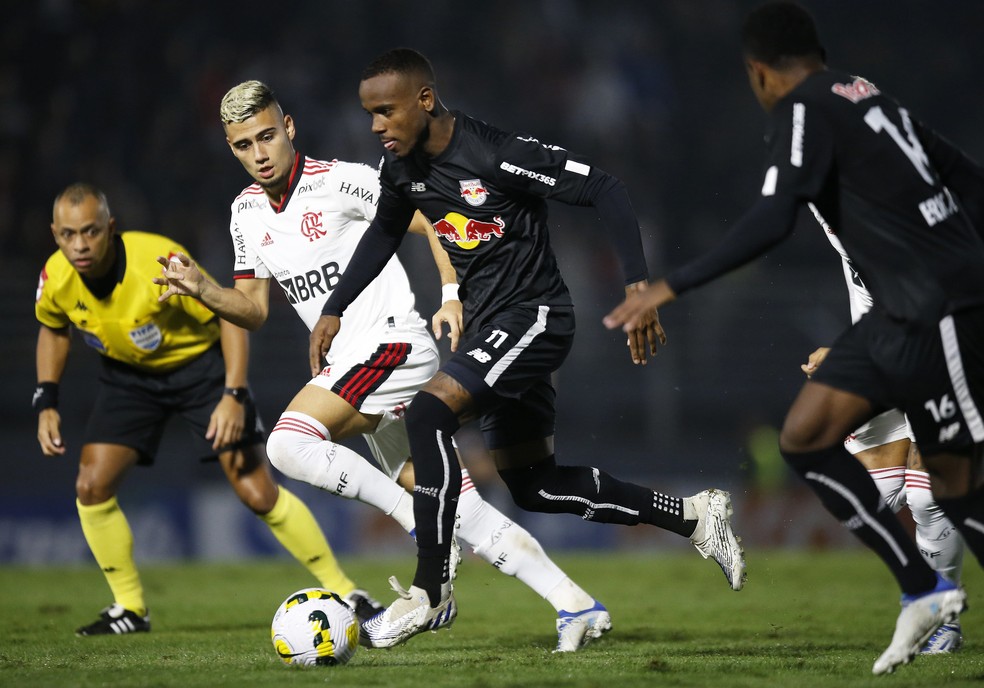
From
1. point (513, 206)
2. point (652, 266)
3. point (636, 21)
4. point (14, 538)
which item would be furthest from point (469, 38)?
point (513, 206)

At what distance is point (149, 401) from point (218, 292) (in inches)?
63.5

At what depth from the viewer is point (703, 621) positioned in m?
6.96

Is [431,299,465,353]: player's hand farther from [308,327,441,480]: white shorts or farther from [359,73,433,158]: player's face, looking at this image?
[359,73,433,158]: player's face

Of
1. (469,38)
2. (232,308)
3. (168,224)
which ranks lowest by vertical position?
(232,308)

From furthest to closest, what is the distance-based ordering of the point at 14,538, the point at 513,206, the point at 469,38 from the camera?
the point at 469,38
the point at 14,538
the point at 513,206

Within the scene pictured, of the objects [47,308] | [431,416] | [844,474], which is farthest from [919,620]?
[47,308]

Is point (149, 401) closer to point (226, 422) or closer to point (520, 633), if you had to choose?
point (226, 422)

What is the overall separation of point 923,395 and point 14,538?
Result: 384 inches

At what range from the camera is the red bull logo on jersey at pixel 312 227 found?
602 cm

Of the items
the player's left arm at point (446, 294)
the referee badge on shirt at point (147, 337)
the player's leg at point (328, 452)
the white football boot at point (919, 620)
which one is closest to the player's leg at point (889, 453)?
the white football boot at point (919, 620)

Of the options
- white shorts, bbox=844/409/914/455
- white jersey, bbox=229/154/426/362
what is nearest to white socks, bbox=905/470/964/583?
white shorts, bbox=844/409/914/455

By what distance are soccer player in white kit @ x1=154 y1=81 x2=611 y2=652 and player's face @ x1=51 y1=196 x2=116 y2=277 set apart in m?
0.91

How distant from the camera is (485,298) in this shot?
5219 millimetres

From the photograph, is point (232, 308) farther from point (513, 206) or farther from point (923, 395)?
point (923, 395)
